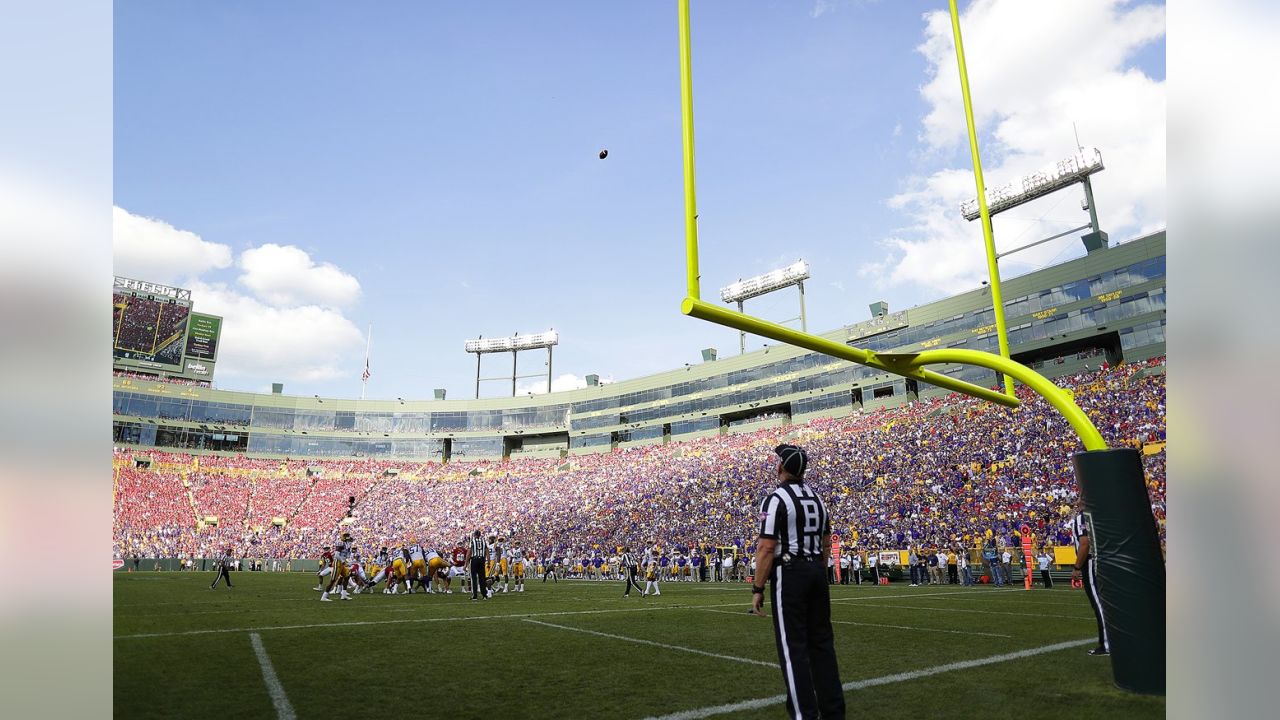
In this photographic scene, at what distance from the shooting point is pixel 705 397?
59.5m

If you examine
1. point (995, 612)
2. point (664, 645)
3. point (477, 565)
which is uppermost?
point (664, 645)

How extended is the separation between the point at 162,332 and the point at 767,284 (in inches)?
2065

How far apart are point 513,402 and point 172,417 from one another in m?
30.4

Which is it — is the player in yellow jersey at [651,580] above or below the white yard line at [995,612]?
below

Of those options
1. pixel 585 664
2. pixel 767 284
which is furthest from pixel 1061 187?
pixel 585 664

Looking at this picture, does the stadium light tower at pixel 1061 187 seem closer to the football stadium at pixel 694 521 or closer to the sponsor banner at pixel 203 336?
the football stadium at pixel 694 521

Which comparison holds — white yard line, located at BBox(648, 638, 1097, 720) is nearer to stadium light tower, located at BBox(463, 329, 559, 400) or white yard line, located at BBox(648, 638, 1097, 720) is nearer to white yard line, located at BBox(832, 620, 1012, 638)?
white yard line, located at BBox(832, 620, 1012, 638)

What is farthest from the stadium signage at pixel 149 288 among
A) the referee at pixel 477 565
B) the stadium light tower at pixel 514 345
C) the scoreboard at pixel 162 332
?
the referee at pixel 477 565

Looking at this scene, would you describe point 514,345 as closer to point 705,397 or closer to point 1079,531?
point 705,397

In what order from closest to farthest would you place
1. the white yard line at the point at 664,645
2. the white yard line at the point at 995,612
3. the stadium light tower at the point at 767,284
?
the white yard line at the point at 664,645 < the white yard line at the point at 995,612 < the stadium light tower at the point at 767,284

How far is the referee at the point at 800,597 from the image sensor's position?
13.1 ft

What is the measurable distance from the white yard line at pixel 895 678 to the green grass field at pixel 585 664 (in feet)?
0.07

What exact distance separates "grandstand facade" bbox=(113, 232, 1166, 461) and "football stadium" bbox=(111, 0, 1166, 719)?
8.9 inches

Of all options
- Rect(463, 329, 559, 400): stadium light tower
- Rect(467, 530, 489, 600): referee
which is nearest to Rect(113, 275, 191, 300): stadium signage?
Rect(463, 329, 559, 400): stadium light tower
